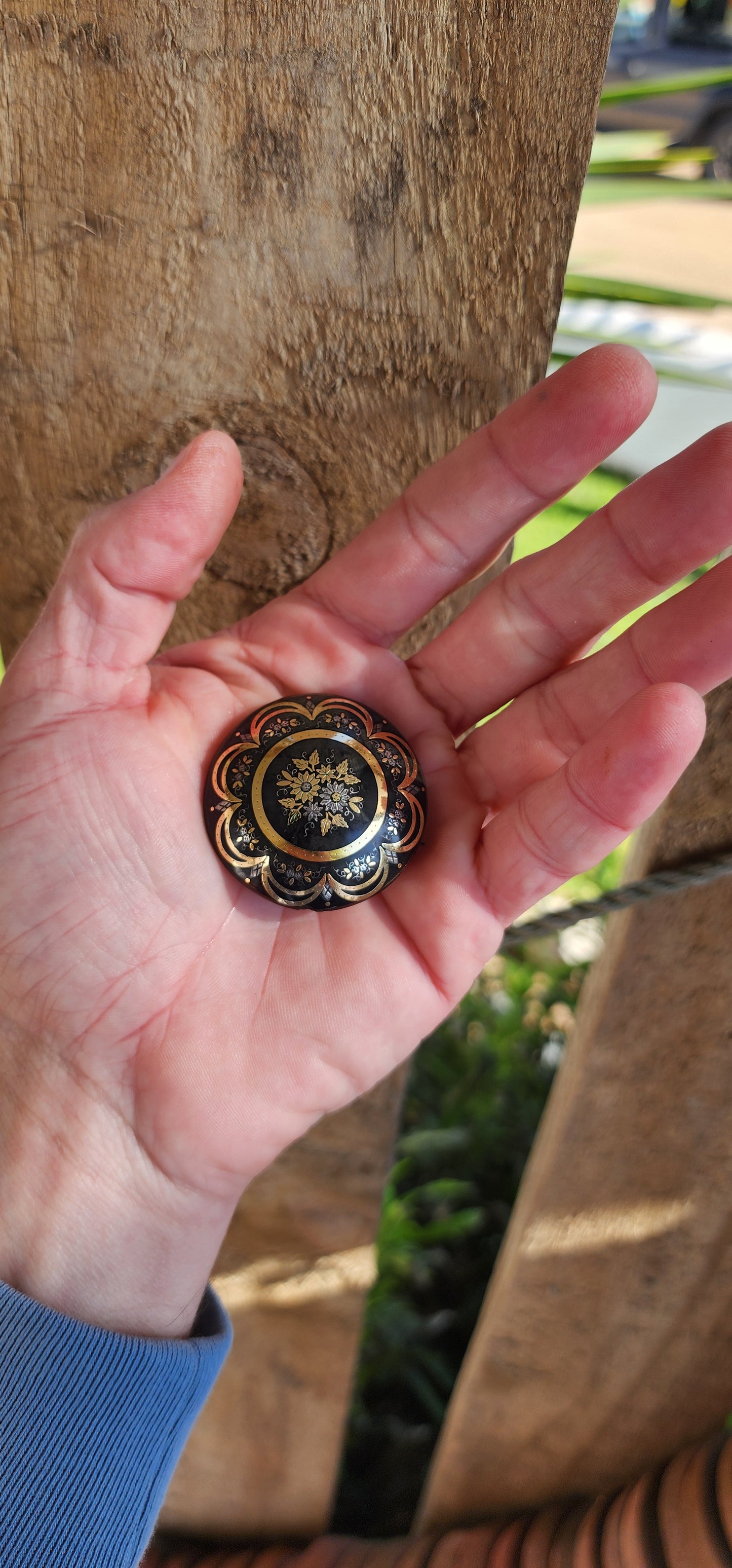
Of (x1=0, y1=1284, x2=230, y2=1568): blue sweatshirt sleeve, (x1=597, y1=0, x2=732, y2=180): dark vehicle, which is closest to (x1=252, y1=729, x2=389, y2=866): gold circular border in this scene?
(x1=0, y1=1284, x2=230, y2=1568): blue sweatshirt sleeve

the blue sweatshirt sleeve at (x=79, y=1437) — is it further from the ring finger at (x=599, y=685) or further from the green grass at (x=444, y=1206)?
the green grass at (x=444, y=1206)

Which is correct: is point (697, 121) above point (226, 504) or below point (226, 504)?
above

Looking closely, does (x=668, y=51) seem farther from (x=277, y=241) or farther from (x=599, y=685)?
(x=599, y=685)


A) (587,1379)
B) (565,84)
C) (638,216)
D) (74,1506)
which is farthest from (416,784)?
(638,216)

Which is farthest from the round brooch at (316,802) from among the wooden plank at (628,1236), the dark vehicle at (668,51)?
the dark vehicle at (668,51)

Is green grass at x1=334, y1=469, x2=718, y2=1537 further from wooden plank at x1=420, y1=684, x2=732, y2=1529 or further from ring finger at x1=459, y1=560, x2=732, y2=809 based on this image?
ring finger at x1=459, y1=560, x2=732, y2=809

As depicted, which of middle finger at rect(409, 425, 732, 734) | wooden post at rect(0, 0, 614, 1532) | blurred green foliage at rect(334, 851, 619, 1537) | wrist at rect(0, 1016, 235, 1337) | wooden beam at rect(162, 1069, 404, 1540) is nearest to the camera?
wooden post at rect(0, 0, 614, 1532)

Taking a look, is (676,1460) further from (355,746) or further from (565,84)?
(565,84)
